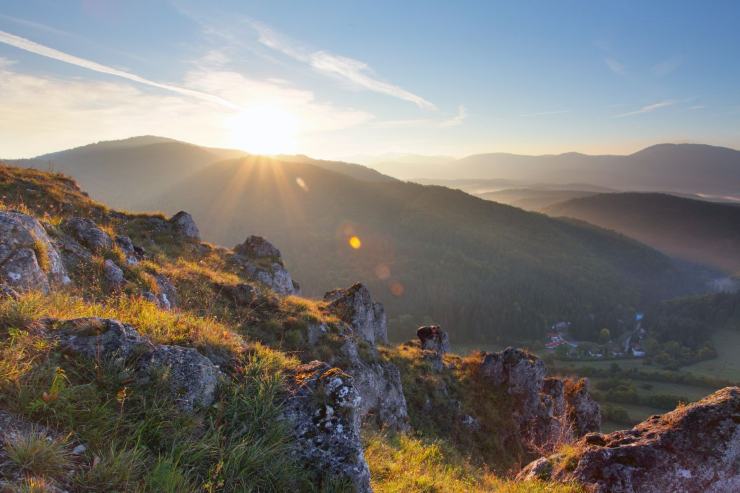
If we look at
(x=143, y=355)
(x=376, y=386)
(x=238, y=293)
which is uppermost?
(x=143, y=355)

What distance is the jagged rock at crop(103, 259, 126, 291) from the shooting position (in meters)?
12.2

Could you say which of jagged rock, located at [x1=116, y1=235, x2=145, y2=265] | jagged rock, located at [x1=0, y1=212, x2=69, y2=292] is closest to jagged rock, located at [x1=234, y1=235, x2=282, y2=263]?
jagged rock, located at [x1=116, y1=235, x2=145, y2=265]

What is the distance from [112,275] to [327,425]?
10.4 metres

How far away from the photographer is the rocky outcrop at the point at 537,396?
84.3 feet

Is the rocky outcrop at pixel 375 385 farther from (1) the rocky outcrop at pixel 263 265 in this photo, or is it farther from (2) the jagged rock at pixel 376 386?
(1) the rocky outcrop at pixel 263 265

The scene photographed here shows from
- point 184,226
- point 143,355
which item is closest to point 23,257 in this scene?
point 143,355

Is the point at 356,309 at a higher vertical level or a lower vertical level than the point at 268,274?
lower

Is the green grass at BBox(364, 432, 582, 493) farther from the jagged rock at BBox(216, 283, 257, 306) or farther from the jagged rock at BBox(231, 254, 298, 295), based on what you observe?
the jagged rock at BBox(231, 254, 298, 295)

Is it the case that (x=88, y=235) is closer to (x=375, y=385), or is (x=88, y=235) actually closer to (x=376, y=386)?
(x=375, y=385)

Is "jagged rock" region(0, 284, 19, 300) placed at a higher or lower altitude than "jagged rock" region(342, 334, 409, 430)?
higher

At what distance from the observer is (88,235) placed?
14.4 metres

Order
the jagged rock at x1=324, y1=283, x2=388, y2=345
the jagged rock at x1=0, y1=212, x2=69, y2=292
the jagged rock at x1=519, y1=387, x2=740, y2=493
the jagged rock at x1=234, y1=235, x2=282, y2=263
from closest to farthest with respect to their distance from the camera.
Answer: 1. the jagged rock at x1=0, y1=212, x2=69, y2=292
2. the jagged rock at x1=519, y1=387, x2=740, y2=493
3. the jagged rock at x1=324, y1=283, x2=388, y2=345
4. the jagged rock at x1=234, y1=235, x2=282, y2=263

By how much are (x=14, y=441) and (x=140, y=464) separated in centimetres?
117

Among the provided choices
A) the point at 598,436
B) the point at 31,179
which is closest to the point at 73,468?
the point at 598,436
